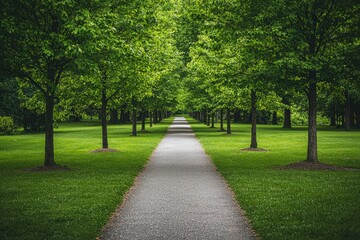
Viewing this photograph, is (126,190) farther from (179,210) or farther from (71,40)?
(71,40)

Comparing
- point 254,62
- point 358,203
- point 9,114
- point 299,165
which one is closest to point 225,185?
point 358,203

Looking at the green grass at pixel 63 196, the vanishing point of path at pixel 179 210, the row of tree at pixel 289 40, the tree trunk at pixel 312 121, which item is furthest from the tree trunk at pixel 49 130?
the tree trunk at pixel 312 121

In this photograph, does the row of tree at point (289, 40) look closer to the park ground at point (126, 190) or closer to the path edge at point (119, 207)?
the park ground at point (126, 190)

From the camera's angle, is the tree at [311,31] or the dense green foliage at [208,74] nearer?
the dense green foliage at [208,74]

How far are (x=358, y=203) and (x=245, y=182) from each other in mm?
3708

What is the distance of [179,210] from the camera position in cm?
895

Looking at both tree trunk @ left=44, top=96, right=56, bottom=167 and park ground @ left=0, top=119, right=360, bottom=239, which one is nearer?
park ground @ left=0, top=119, right=360, bottom=239

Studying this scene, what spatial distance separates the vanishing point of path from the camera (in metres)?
7.25

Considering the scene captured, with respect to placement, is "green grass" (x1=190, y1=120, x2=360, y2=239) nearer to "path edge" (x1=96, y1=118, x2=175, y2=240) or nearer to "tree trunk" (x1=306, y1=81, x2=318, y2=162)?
"tree trunk" (x1=306, y1=81, x2=318, y2=162)

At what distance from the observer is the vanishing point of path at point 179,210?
23.8 feet

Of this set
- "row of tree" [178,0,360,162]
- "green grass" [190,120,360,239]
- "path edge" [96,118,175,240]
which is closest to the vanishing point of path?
"path edge" [96,118,175,240]

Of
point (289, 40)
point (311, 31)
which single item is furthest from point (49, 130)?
point (311, 31)

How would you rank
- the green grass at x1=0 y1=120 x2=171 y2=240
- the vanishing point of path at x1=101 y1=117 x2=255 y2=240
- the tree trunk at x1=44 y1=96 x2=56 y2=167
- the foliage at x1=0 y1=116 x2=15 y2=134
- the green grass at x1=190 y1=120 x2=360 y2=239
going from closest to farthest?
the vanishing point of path at x1=101 y1=117 x2=255 y2=240 < the green grass at x1=190 y1=120 x2=360 y2=239 < the green grass at x1=0 y1=120 x2=171 y2=240 < the tree trunk at x1=44 y1=96 x2=56 y2=167 < the foliage at x1=0 y1=116 x2=15 y2=134

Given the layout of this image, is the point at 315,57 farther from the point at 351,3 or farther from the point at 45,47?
the point at 45,47
